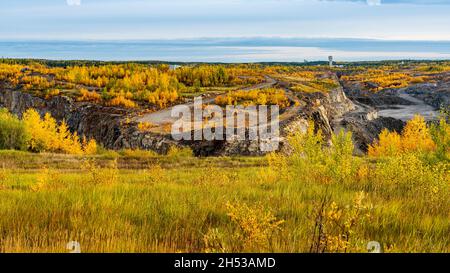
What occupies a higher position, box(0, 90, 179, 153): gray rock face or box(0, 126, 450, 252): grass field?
box(0, 126, 450, 252): grass field

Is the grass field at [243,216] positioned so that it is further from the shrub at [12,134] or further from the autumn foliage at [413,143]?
the shrub at [12,134]

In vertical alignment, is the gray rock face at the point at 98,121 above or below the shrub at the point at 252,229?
below

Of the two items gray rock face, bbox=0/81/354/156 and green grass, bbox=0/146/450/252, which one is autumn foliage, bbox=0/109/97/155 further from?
green grass, bbox=0/146/450/252

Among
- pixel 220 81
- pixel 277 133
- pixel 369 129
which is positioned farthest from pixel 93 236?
pixel 220 81

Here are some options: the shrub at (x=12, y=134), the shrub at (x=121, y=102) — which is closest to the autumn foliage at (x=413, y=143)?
the shrub at (x=12, y=134)

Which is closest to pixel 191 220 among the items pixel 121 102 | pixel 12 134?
pixel 12 134

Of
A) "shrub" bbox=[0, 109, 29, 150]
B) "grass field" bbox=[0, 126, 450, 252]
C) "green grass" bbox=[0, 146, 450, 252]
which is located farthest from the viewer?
"shrub" bbox=[0, 109, 29, 150]

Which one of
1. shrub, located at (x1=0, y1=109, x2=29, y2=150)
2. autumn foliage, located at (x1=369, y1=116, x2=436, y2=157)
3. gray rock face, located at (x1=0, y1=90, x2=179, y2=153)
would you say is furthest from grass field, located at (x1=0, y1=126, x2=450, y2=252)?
gray rock face, located at (x1=0, y1=90, x2=179, y2=153)

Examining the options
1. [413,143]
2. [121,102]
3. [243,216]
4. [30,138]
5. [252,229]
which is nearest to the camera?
[252,229]

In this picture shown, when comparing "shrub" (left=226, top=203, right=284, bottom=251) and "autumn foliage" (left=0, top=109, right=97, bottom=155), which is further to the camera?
"autumn foliage" (left=0, top=109, right=97, bottom=155)

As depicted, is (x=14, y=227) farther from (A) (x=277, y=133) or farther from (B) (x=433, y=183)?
(A) (x=277, y=133)

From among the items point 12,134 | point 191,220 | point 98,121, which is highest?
point 191,220

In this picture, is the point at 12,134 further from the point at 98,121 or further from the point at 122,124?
the point at 98,121

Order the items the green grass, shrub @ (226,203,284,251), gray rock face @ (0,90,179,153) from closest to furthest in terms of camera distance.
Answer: shrub @ (226,203,284,251) → the green grass → gray rock face @ (0,90,179,153)
